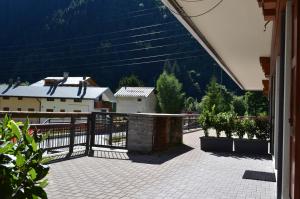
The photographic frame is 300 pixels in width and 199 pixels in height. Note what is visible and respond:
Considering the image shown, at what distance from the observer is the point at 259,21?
6.15m

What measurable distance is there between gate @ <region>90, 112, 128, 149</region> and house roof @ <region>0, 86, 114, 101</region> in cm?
5212

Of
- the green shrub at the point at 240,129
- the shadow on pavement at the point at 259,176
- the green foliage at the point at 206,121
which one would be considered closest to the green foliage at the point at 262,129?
the green shrub at the point at 240,129

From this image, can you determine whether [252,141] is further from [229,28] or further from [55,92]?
[55,92]

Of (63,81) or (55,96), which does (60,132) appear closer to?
(55,96)

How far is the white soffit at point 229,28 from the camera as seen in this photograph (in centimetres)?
501

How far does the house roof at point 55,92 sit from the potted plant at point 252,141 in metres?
52.3

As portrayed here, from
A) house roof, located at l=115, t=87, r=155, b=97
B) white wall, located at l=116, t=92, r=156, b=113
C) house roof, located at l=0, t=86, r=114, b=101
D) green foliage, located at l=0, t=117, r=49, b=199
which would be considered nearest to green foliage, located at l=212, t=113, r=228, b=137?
green foliage, located at l=0, t=117, r=49, b=199

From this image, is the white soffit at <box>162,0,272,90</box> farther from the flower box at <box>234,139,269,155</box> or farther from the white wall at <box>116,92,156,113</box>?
the white wall at <box>116,92,156,113</box>

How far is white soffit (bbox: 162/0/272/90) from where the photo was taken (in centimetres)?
501

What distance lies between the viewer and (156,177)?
6805 mm

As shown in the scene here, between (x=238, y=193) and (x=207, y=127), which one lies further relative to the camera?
(x=207, y=127)

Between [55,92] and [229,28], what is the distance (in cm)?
6104

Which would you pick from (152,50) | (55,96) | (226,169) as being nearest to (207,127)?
(226,169)

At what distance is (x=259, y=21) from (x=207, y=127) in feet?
19.4
